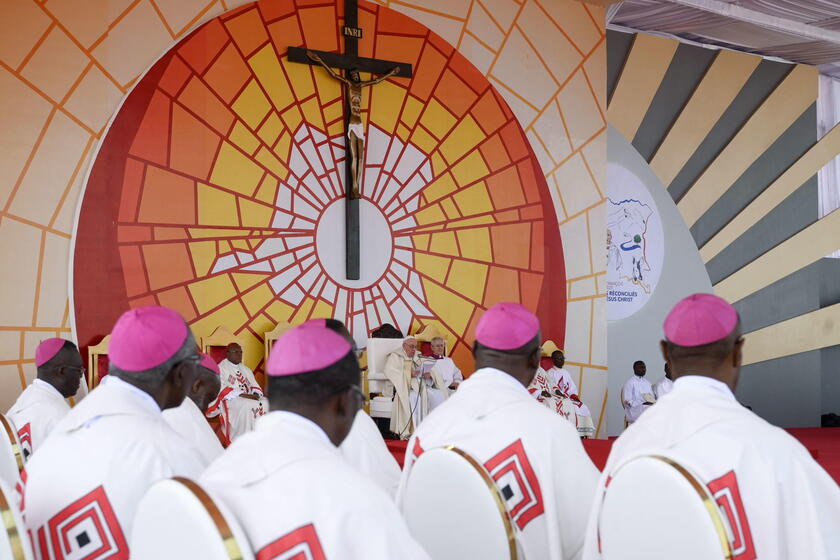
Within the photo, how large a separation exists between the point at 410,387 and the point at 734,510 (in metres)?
6.96

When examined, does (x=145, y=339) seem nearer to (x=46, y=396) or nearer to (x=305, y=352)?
(x=305, y=352)

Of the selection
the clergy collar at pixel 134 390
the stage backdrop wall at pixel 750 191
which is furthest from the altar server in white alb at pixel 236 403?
A: the stage backdrop wall at pixel 750 191

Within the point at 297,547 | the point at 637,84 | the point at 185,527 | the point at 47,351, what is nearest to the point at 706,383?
the point at 297,547

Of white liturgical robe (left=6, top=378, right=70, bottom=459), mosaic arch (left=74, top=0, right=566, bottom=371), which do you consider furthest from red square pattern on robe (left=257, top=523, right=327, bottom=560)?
mosaic arch (left=74, top=0, right=566, bottom=371)

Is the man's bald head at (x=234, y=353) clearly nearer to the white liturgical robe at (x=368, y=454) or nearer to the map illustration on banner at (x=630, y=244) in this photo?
the white liturgical robe at (x=368, y=454)

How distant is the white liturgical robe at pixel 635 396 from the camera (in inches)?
431

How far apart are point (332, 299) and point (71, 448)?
282 inches

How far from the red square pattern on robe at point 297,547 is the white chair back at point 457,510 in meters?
0.74

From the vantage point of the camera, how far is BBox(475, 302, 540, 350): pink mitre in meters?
3.02

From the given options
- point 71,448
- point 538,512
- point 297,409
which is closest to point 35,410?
point 71,448

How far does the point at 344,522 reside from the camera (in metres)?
1.54

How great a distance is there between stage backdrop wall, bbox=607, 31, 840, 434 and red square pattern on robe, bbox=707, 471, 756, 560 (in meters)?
9.91

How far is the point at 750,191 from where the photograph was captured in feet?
42.7

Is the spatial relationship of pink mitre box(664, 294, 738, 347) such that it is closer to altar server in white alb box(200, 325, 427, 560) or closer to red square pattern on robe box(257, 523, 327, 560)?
altar server in white alb box(200, 325, 427, 560)
